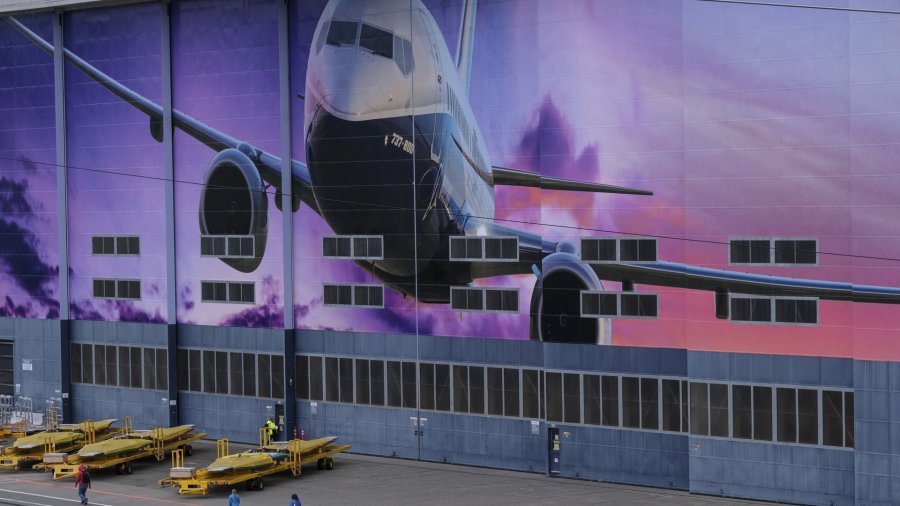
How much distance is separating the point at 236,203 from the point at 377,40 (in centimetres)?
1019

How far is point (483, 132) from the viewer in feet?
153

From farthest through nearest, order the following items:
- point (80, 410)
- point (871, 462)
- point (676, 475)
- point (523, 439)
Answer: point (80, 410) → point (523, 439) → point (676, 475) → point (871, 462)

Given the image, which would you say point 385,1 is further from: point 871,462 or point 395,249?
point 871,462

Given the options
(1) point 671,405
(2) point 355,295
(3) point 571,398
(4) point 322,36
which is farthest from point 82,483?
(1) point 671,405

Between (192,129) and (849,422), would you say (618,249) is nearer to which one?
(849,422)

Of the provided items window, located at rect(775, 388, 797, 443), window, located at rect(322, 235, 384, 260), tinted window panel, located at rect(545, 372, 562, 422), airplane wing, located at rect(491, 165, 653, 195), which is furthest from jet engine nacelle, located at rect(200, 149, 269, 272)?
window, located at rect(775, 388, 797, 443)

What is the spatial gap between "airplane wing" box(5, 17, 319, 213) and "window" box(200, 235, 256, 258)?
9.50 feet

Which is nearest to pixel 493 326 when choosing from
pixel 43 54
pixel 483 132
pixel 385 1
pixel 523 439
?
pixel 523 439

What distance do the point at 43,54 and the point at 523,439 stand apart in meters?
30.3

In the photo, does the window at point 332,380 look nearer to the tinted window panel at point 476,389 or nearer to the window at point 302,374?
the window at point 302,374

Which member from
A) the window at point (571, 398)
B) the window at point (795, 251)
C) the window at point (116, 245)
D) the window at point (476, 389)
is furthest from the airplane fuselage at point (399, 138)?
the window at point (795, 251)

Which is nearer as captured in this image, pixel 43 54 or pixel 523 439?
pixel 523 439

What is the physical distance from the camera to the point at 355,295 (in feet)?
165

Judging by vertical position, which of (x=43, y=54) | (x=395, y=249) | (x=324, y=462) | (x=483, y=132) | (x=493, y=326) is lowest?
(x=324, y=462)
